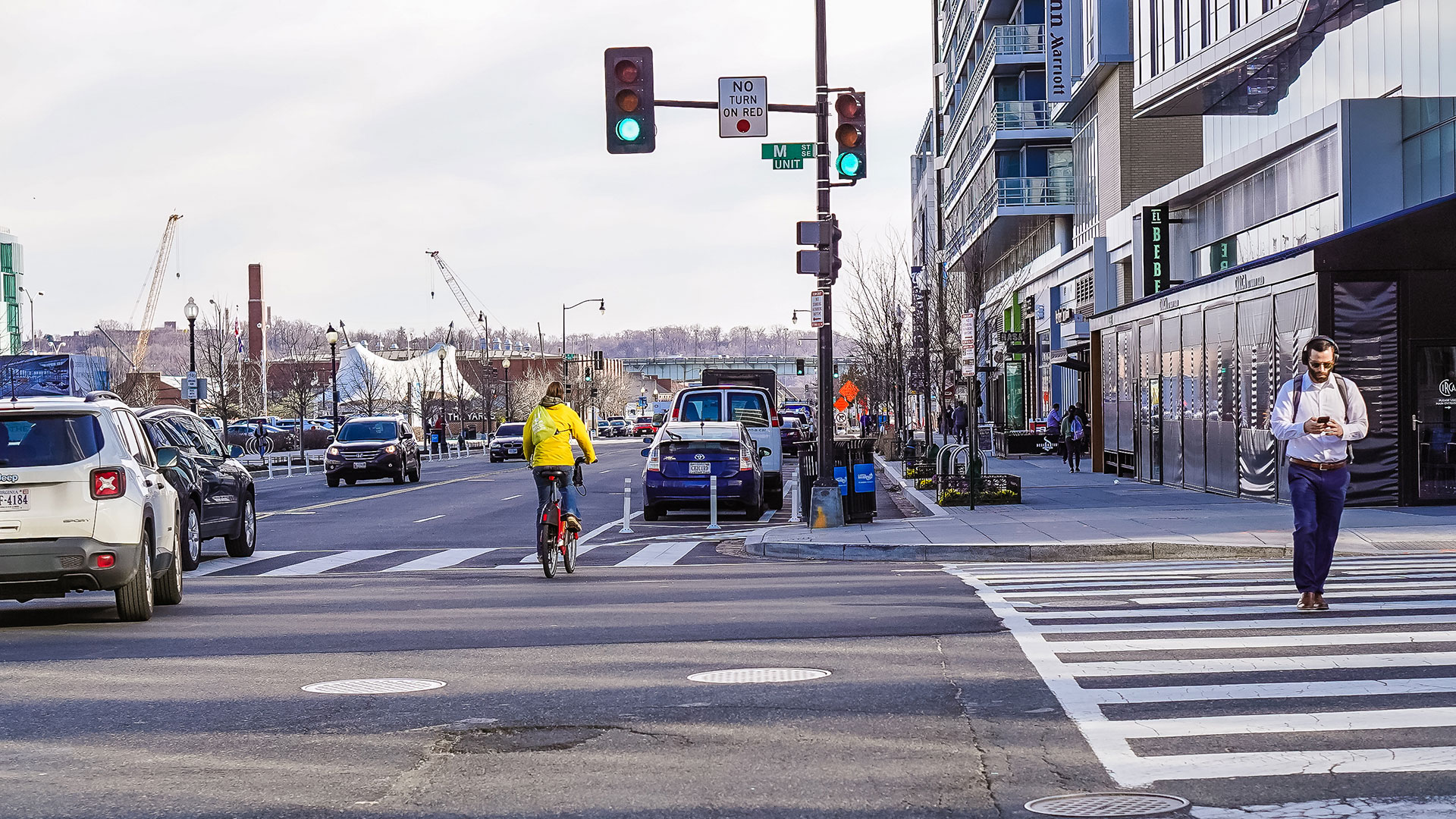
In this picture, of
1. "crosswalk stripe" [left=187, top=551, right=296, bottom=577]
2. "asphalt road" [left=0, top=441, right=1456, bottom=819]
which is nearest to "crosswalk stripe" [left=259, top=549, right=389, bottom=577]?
"crosswalk stripe" [left=187, top=551, right=296, bottom=577]

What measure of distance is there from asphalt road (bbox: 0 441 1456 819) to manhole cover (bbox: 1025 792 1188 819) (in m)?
0.10

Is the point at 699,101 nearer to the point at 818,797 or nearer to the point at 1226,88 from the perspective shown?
the point at 818,797

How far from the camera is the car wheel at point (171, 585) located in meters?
12.5

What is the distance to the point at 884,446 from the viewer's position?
54250 mm

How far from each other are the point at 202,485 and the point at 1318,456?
12.0 metres

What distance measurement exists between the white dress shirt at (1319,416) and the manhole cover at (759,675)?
4.22 meters

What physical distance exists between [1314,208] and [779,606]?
2227cm

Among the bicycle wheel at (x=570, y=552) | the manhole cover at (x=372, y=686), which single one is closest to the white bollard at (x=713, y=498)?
the bicycle wheel at (x=570, y=552)

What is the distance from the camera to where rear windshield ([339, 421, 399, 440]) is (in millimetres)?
40188

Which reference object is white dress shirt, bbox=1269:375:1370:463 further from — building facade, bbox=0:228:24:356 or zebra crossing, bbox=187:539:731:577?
building facade, bbox=0:228:24:356

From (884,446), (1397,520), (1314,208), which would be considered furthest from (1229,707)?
(884,446)

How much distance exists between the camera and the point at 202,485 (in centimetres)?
1736

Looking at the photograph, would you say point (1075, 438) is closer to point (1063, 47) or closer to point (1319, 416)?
point (1063, 47)

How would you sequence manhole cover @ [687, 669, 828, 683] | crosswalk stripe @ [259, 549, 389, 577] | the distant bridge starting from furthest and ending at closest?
the distant bridge < crosswalk stripe @ [259, 549, 389, 577] < manhole cover @ [687, 669, 828, 683]
